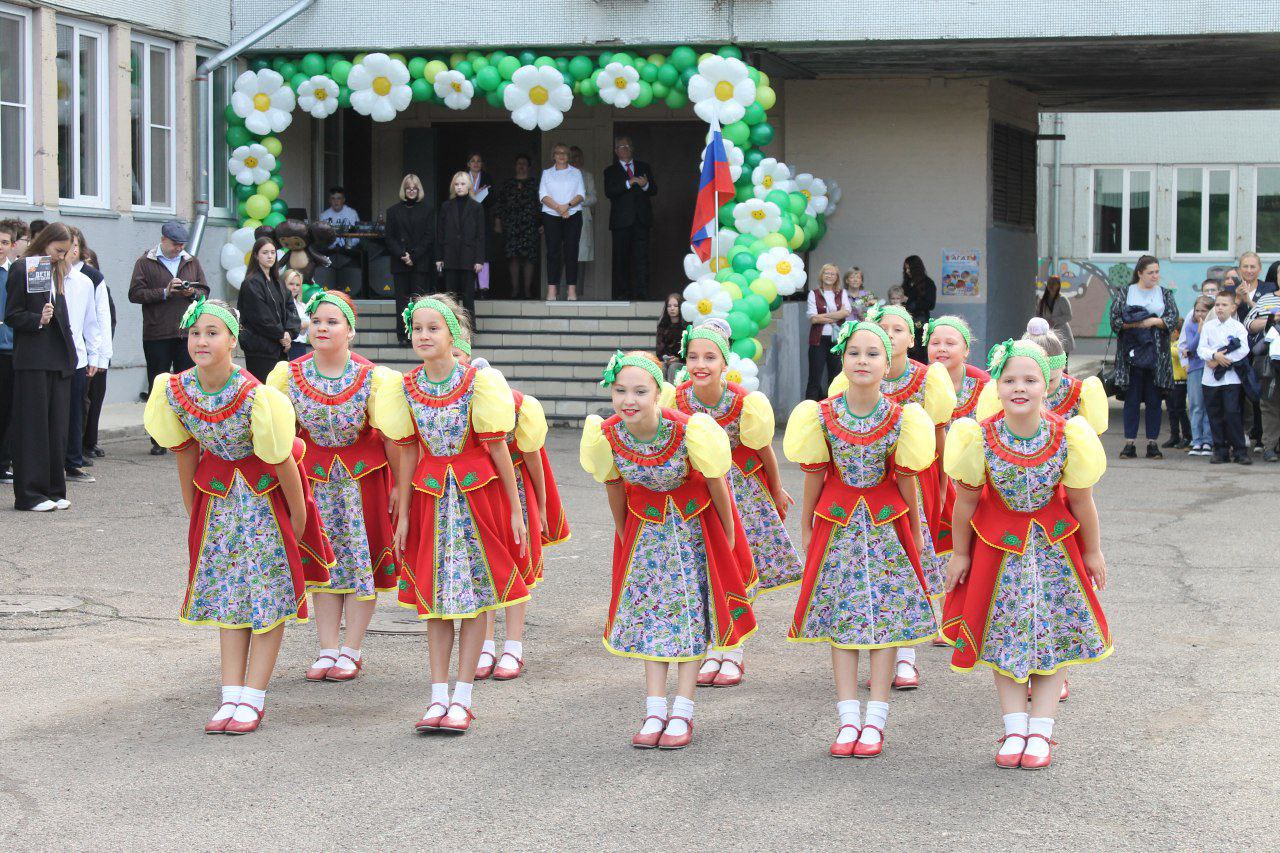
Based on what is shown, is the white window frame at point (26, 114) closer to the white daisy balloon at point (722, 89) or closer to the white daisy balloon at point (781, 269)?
the white daisy balloon at point (722, 89)

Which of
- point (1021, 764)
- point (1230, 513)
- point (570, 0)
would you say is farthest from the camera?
point (570, 0)

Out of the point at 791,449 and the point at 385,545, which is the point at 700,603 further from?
the point at 385,545

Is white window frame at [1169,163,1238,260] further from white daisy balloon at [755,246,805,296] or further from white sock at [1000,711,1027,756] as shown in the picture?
white sock at [1000,711,1027,756]

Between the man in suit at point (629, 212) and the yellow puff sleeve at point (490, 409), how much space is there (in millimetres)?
12896

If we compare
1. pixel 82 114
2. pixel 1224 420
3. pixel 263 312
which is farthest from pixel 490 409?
pixel 82 114

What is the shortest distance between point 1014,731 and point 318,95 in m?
14.6

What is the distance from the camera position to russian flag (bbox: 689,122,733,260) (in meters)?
17.0

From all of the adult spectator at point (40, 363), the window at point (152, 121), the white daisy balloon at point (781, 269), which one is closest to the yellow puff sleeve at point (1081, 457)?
the adult spectator at point (40, 363)

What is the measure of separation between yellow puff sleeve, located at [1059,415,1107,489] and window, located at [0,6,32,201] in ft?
42.6

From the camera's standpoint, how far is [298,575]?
634 centimetres

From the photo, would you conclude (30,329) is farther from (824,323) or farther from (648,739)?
(824,323)

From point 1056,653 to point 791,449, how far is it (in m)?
1.17

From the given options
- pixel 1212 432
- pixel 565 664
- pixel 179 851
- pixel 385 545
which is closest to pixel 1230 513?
pixel 1212 432

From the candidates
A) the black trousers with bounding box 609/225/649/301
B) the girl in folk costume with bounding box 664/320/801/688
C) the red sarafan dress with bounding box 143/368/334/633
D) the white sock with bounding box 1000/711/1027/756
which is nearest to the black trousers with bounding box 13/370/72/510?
the red sarafan dress with bounding box 143/368/334/633
